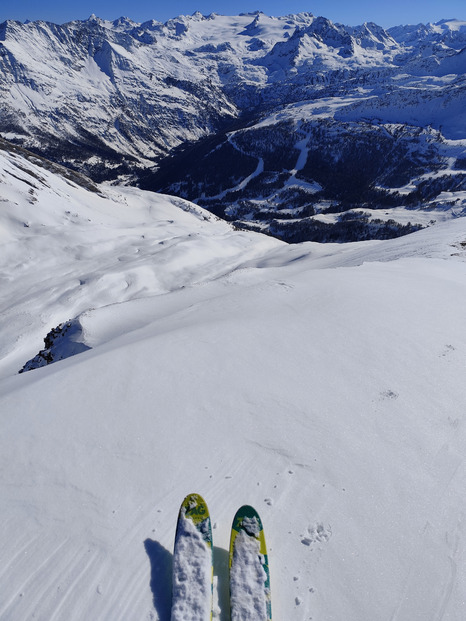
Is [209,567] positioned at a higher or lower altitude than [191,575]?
lower

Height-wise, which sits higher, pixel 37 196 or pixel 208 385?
pixel 37 196

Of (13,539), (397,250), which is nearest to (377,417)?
(13,539)

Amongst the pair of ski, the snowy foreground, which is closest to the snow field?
the pair of ski

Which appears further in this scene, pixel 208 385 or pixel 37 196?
pixel 37 196

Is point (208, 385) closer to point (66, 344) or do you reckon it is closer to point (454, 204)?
point (66, 344)

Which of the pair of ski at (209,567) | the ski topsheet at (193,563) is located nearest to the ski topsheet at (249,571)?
the pair of ski at (209,567)

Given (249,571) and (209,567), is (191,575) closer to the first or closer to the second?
(209,567)

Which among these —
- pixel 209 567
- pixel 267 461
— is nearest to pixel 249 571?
pixel 209 567
